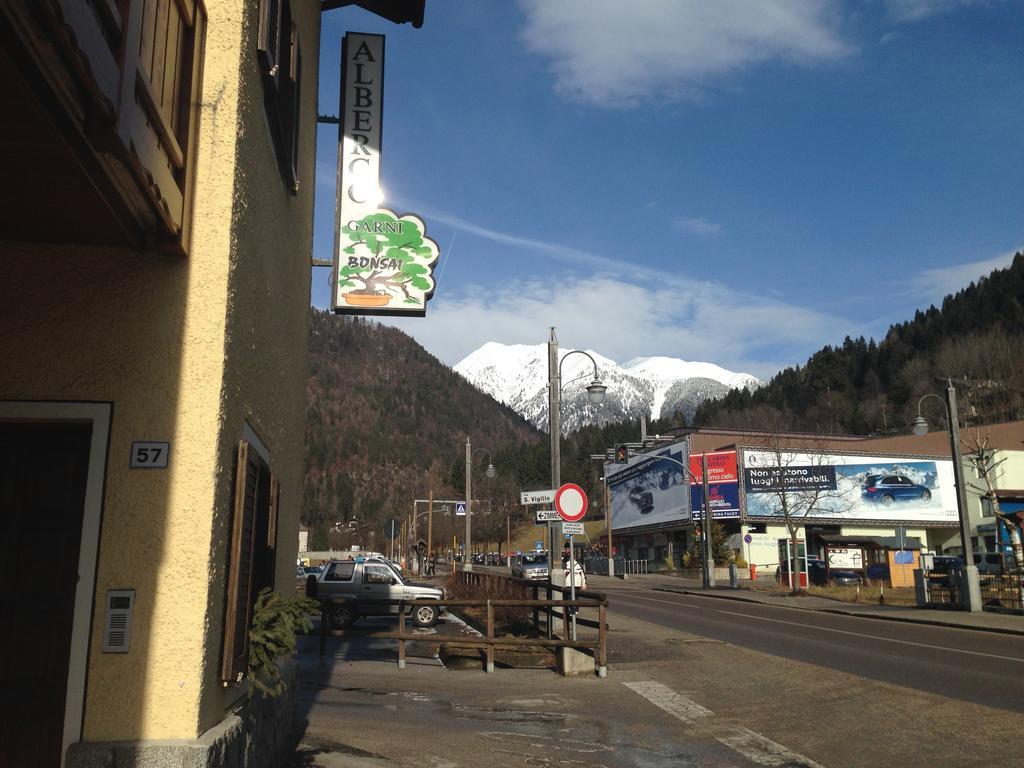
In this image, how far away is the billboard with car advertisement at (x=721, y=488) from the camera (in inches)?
2389

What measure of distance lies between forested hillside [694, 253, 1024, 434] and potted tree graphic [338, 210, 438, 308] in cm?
8164

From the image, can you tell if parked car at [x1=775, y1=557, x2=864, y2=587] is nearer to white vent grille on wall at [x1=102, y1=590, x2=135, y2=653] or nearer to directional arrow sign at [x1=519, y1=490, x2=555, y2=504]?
directional arrow sign at [x1=519, y1=490, x2=555, y2=504]

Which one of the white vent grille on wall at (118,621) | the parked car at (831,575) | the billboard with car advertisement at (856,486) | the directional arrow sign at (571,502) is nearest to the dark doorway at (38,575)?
the white vent grille on wall at (118,621)

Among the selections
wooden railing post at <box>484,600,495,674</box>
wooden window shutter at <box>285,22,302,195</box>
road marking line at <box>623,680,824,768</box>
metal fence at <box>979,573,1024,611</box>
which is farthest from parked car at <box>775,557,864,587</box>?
wooden window shutter at <box>285,22,302,195</box>

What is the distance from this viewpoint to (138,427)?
4445 millimetres

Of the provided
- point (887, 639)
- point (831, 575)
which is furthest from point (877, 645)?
point (831, 575)

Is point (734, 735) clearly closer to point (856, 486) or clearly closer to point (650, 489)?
point (856, 486)

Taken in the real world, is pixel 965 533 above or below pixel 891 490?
below

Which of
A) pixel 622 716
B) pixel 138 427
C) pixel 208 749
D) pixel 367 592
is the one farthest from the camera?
pixel 367 592

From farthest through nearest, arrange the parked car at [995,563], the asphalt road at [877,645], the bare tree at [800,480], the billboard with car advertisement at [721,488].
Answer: the billboard with car advertisement at [721,488] < the bare tree at [800,480] < the parked car at [995,563] < the asphalt road at [877,645]

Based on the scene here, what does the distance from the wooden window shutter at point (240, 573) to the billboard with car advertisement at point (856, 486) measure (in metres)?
55.7

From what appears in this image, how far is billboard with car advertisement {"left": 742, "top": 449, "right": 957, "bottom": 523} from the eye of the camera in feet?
195

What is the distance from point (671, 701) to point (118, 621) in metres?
8.20

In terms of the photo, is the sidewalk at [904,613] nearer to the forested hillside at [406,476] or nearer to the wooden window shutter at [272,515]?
the wooden window shutter at [272,515]
